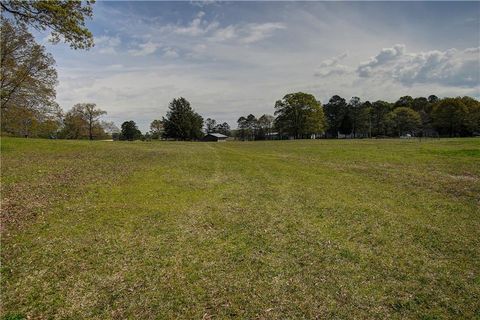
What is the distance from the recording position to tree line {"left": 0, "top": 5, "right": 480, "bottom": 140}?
1359 centimetres

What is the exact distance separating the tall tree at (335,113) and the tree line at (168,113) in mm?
423

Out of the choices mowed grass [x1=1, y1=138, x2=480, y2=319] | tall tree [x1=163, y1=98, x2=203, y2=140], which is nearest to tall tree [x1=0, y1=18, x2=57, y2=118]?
mowed grass [x1=1, y1=138, x2=480, y2=319]

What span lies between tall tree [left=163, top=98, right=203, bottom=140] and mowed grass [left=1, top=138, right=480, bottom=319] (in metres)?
90.5

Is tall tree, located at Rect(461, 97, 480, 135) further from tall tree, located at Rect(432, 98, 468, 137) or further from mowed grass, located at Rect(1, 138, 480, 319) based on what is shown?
mowed grass, located at Rect(1, 138, 480, 319)

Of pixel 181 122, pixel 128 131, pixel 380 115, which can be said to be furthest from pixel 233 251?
pixel 128 131

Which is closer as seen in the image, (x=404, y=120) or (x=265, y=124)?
(x=404, y=120)

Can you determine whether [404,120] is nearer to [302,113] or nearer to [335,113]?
[335,113]

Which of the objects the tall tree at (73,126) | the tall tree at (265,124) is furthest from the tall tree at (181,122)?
the tall tree at (265,124)

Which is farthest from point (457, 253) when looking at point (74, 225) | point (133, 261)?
point (74, 225)

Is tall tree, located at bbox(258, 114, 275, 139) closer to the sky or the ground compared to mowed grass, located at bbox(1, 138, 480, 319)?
closer to the sky

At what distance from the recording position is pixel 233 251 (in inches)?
327

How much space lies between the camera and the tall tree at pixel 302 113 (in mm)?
107500

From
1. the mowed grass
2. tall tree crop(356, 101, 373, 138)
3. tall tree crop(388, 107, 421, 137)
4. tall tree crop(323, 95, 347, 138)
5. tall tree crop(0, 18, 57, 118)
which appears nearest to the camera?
the mowed grass

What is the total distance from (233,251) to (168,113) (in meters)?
103
